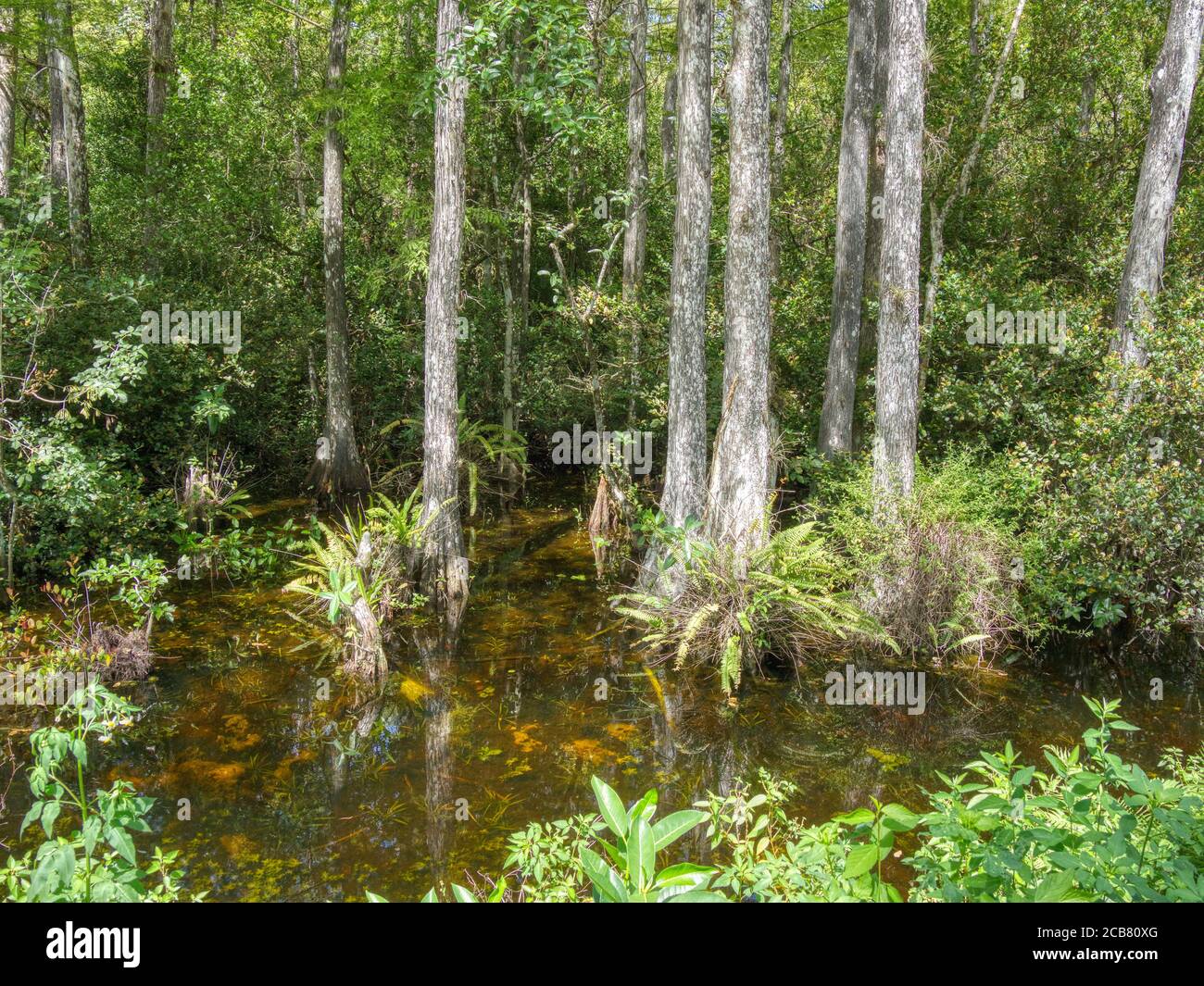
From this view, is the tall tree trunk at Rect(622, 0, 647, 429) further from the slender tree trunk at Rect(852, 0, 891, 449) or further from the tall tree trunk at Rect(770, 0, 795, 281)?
the slender tree trunk at Rect(852, 0, 891, 449)

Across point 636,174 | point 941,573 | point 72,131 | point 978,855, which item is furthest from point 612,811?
point 72,131

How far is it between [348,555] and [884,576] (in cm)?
574

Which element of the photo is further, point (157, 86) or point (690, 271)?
point (157, 86)

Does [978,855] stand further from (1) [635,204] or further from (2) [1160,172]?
(1) [635,204]

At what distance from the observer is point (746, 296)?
369 inches

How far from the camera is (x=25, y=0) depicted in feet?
37.2

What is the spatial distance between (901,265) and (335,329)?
8.67 meters

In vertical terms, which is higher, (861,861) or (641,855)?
(641,855)

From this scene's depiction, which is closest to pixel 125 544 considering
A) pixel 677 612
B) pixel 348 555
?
pixel 348 555

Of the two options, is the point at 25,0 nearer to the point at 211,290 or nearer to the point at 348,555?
the point at 211,290

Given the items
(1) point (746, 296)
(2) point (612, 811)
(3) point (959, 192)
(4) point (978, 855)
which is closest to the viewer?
(2) point (612, 811)

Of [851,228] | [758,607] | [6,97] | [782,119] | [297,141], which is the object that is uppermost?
Answer: [297,141]

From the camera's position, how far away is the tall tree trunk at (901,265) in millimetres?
9289

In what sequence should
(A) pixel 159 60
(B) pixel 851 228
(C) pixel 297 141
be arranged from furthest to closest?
(C) pixel 297 141 → (A) pixel 159 60 → (B) pixel 851 228
